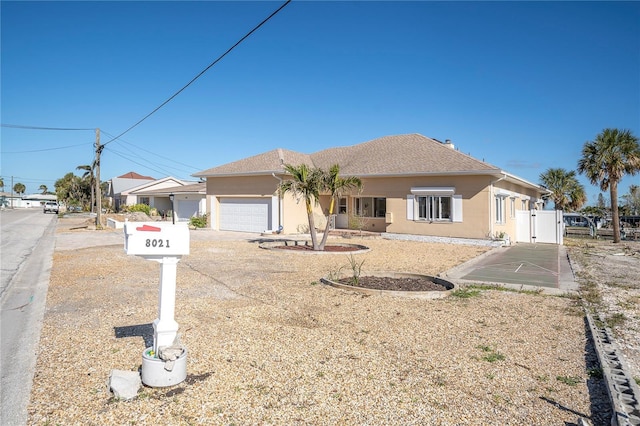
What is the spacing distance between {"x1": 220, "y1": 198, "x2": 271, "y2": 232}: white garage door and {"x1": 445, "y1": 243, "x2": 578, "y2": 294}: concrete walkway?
12.4 meters

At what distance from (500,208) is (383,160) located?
21.7 feet

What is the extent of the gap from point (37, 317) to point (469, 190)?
666 inches

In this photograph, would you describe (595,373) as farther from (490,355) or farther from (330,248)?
(330,248)

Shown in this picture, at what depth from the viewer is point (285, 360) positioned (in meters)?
4.60

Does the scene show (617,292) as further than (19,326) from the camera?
Yes

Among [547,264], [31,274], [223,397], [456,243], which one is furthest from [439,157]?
[223,397]

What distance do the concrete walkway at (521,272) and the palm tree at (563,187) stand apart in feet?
60.4

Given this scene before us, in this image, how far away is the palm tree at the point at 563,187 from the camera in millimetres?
31469

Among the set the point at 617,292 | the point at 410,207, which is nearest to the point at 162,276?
the point at 617,292

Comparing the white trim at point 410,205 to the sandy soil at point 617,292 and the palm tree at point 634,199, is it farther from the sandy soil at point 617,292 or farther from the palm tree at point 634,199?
the palm tree at point 634,199

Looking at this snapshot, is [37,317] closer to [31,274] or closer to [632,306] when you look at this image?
[31,274]

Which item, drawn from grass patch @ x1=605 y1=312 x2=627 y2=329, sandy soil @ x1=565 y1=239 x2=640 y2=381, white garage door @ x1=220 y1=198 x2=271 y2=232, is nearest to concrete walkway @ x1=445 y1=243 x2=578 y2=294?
sandy soil @ x1=565 y1=239 x2=640 y2=381

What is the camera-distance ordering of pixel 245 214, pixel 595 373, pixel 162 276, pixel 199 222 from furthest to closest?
pixel 199 222
pixel 245 214
pixel 595 373
pixel 162 276

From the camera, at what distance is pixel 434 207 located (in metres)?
19.9
